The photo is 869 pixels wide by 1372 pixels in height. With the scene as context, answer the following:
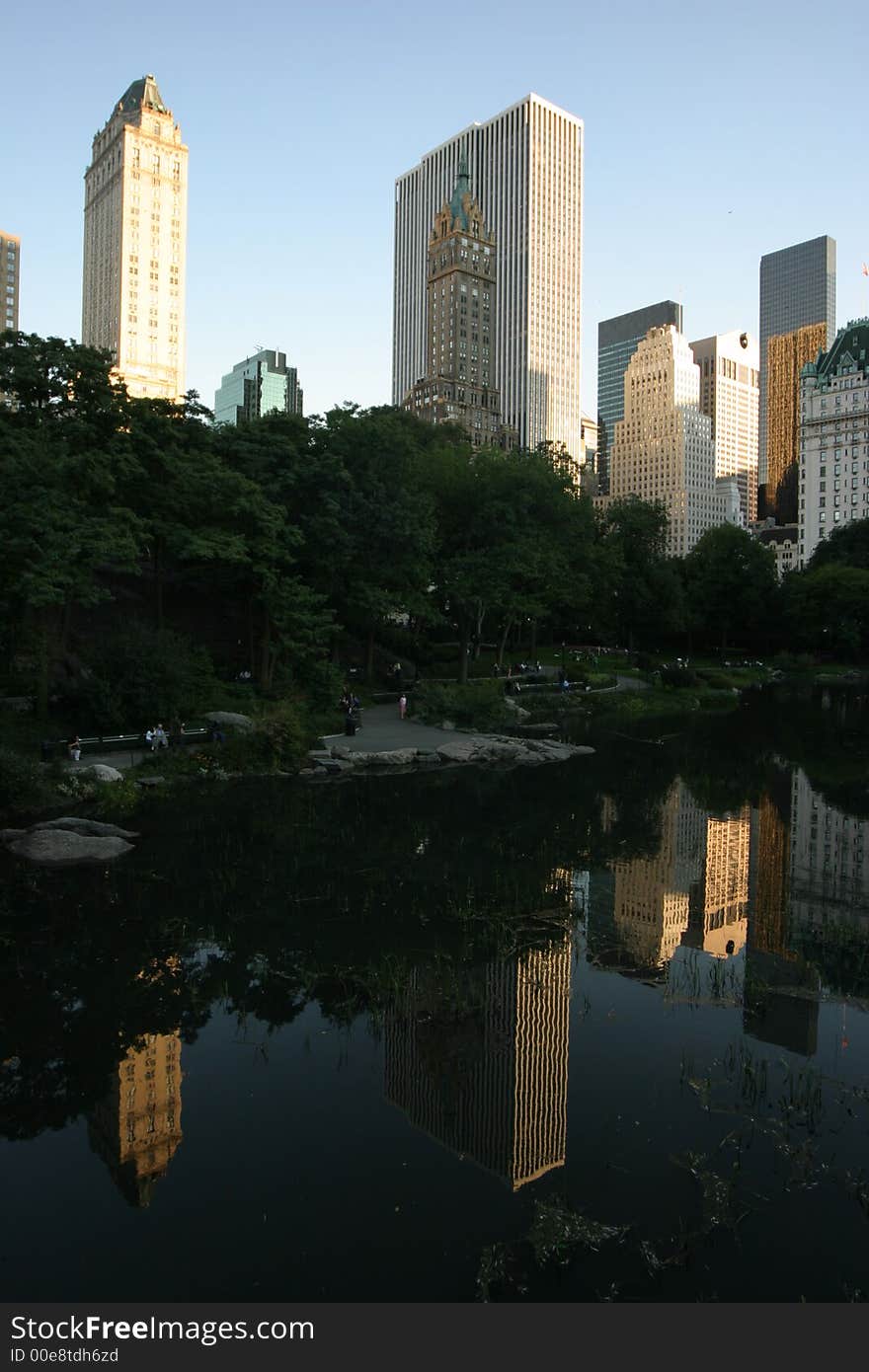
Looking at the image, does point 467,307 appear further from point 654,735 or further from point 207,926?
point 207,926

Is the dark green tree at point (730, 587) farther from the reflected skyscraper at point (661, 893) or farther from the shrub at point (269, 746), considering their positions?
the reflected skyscraper at point (661, 893)

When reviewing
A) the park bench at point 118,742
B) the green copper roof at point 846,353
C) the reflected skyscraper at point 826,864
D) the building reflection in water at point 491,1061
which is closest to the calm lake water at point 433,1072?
the building reflection in water at point 491,1061

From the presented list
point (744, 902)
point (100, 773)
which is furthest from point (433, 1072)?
point (100, 773)

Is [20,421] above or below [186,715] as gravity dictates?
above

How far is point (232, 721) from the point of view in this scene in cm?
3291

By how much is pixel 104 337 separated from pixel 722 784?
6423 inches

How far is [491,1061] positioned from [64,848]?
1241cm

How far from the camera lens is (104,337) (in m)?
162

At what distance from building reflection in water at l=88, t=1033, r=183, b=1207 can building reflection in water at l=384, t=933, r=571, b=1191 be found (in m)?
2.58

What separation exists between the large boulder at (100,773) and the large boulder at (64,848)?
205 inches

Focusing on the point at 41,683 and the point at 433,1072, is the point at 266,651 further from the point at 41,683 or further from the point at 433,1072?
the point at 433,1072

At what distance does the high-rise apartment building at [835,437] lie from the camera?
481 ft

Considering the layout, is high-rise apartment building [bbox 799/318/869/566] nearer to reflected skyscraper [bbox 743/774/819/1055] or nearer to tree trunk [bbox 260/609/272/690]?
tree trunk [bbox 260/609/272/690]

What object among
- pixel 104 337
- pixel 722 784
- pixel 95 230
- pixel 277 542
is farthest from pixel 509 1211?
pixel 95 230
